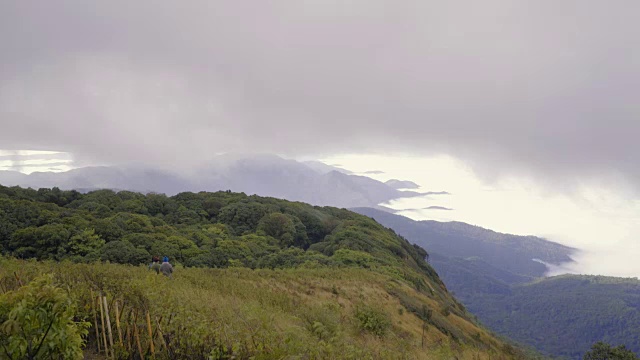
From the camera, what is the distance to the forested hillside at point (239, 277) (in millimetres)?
9758

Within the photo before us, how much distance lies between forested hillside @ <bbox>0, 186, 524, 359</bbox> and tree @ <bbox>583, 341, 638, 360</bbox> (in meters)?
13.1

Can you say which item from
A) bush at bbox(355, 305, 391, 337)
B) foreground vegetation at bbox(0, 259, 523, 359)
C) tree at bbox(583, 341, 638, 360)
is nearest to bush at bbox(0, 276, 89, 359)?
foreground vegetation at bbox(0, 259, 523, 359)

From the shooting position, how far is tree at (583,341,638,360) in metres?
35.7

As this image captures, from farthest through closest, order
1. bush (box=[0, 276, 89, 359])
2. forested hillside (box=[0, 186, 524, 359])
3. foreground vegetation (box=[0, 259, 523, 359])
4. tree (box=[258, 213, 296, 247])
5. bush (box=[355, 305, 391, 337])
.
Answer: tree (box=[258, 213, 296, 247])
bush (box=[355, 305, 391, 337])
forested hillside (box=[0, 186, 524, 359])
foreground vegetation (box=[0, 259, 523, 359])
bush (box=[0, 276, 89, 359])

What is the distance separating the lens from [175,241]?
34.1 meters

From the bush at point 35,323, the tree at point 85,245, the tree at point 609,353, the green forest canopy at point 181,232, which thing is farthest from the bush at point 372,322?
the tree at point 609,353

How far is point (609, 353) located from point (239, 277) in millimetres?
36283

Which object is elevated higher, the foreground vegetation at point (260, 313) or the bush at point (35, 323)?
the bush at point (35, 323)

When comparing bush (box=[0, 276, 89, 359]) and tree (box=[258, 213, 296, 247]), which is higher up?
bush (box=[0, 276, 89, 359])

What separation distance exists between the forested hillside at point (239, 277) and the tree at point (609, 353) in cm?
1312

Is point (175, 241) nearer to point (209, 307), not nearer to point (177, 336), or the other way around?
point (209, 307)

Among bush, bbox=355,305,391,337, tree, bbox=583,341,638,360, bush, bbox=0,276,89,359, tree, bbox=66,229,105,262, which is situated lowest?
tree, bbox=583,341,638,360

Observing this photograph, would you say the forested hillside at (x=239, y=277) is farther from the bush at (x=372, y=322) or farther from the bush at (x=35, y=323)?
the bush at (x=35, y=323)

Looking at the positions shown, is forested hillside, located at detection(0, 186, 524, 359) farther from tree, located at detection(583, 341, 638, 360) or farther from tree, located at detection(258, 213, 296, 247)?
tree, located at detection(583, 341, 638, 360)
